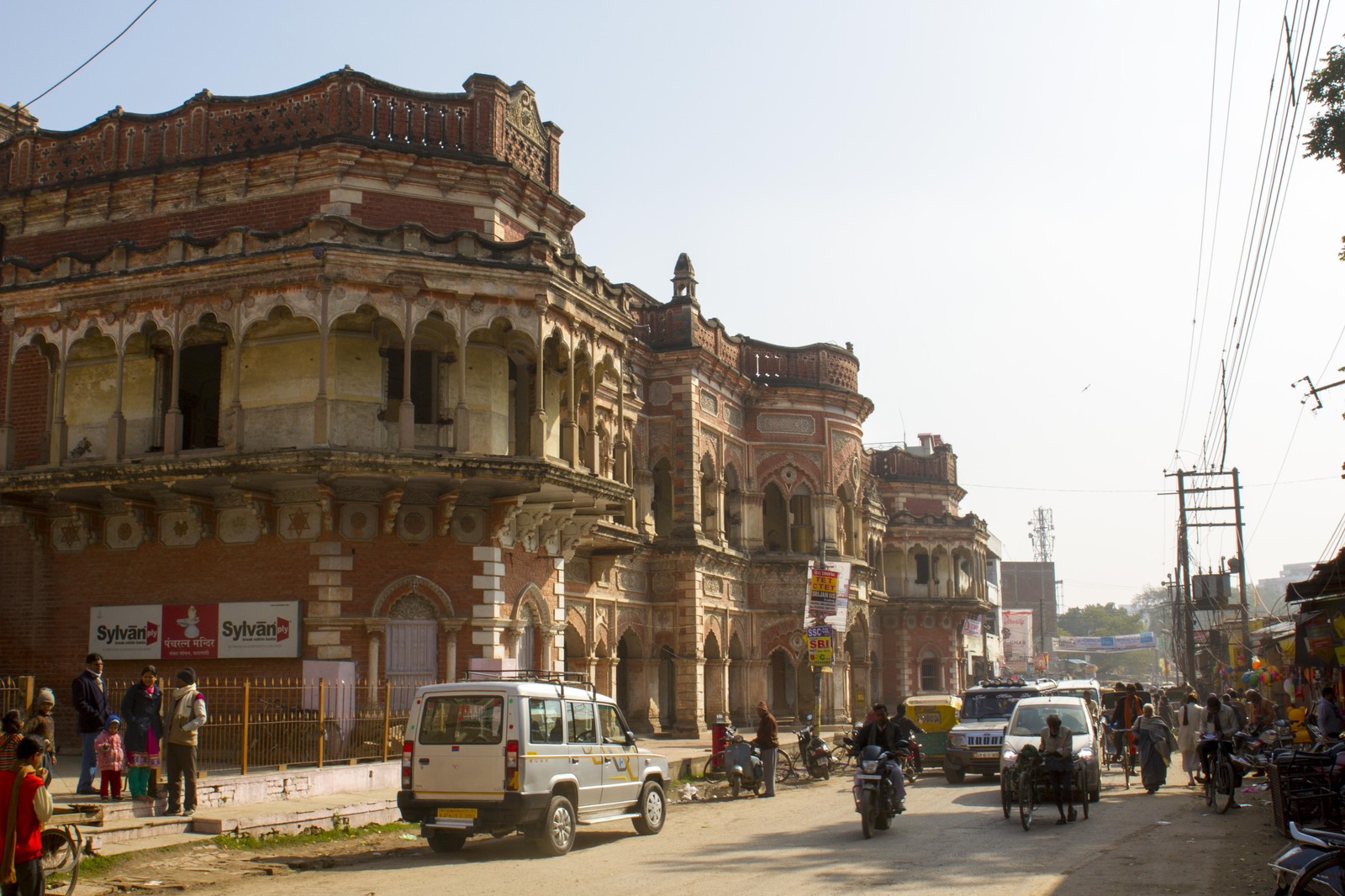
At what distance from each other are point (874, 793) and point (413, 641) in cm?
946

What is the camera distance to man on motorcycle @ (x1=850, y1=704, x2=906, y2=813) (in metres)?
15.5

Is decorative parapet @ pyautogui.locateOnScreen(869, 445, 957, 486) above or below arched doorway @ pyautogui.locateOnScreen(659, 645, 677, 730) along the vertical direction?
above

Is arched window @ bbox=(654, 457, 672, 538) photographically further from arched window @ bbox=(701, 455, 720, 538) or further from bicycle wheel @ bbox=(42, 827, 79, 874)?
bicycle wheel @ bbox=(42, 827, 79, 874)

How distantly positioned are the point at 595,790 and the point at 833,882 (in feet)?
13.8

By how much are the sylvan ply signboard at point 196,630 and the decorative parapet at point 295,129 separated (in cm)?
810

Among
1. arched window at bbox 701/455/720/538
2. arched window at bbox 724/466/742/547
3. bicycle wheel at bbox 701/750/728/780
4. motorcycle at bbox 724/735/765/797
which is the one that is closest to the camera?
motorcycle at bbox 724/735/765/797

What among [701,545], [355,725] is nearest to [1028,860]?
[355,725]

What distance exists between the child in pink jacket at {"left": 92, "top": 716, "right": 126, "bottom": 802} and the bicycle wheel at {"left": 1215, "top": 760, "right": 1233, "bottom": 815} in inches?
563

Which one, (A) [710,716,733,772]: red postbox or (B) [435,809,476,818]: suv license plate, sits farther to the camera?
(A) [710,716,733,772]: red postbox

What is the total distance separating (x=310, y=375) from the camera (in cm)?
Result: 2131

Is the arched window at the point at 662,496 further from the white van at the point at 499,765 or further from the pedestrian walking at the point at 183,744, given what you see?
the pedestrian walking at the point at 183,744

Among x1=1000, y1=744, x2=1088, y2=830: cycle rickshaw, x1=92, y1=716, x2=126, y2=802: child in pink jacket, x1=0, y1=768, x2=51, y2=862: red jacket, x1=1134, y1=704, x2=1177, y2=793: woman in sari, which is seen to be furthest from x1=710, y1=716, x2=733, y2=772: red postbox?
x1=0, y1=768, x2=51, y2=862: red jacket

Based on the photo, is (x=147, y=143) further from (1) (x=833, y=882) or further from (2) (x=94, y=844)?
(1) (x=833, y=882)

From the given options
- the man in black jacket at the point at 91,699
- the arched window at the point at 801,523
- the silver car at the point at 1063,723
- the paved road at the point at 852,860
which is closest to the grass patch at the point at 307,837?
the paved road at the point at 852,860
